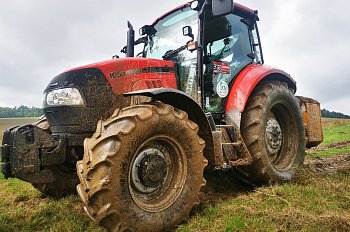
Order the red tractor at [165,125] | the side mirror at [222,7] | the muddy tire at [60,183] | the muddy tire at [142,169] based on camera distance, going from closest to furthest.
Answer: the muddy tire at [142,169] → the red tractor at [165,125] → the side mirror at [222,7] → the muddy tire at [60,183]

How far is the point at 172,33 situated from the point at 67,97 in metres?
2.00

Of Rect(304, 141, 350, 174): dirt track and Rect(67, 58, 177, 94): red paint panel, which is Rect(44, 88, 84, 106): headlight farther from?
Rect(304, 141, 350, 174): dirt track

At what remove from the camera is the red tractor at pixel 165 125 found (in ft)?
8.69

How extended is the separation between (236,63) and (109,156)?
2910 mm

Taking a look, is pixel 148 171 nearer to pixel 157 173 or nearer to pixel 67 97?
pixel 157 173

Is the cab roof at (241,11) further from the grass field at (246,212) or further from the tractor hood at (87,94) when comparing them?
the grass field at (246,212)

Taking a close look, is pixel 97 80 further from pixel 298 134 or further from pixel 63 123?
pixel 298 134

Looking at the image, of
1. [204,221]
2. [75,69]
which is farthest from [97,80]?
[204,221]

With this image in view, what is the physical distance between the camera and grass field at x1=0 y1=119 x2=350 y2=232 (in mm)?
2734

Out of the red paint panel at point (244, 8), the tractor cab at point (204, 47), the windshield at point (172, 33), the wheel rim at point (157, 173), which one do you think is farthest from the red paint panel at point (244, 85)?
the wheel rim at point (157, 173)

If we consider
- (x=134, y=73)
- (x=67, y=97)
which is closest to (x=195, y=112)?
(x=134, y=73)

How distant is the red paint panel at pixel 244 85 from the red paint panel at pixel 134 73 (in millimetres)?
943

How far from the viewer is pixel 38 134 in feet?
9.50

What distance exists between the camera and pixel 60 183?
4.05 m
